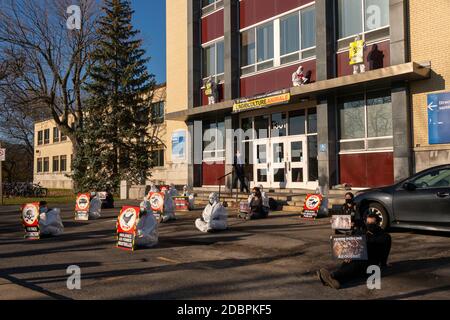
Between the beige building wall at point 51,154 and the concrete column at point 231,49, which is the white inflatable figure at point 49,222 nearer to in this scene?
the concrete column at point 231,49

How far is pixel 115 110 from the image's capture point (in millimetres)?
28891

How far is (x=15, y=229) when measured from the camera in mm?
13828

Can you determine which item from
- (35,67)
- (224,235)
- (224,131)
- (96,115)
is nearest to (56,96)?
(35,67)

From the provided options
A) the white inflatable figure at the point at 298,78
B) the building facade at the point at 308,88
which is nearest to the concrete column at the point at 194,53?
the building facade at the point at 308,88

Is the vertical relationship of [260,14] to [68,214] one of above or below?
above

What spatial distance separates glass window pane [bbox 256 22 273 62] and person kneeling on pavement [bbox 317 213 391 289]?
16.0 meters

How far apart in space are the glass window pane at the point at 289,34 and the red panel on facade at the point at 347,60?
2.53 meters

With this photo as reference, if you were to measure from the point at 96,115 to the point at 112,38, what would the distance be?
16.2 ft

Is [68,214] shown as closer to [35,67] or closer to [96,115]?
[96,115]

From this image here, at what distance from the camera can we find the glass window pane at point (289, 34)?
2056 centimetres

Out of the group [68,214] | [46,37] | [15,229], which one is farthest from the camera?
[46,37]

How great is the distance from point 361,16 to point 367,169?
19.1ft

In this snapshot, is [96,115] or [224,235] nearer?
[224,235]
